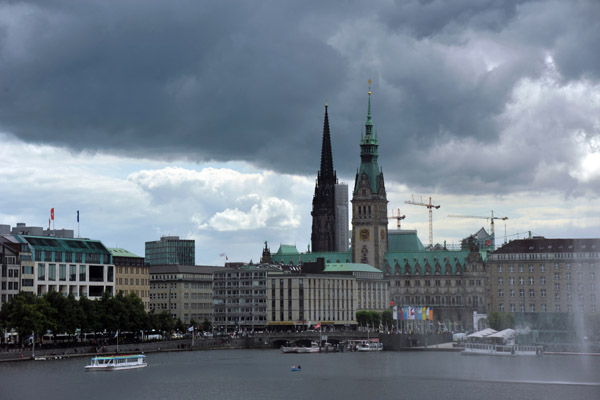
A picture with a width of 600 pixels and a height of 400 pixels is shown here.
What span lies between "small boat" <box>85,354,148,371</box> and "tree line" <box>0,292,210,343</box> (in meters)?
12.0

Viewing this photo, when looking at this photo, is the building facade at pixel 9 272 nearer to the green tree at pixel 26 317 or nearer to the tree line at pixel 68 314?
the tree line at pixel 68 314

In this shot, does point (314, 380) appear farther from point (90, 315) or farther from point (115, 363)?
point (90, 315)

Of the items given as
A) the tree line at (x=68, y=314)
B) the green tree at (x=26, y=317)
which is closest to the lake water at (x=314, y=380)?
the green tree at (x=26, y=317)

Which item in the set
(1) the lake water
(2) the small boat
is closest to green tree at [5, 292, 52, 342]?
(1) the lake water

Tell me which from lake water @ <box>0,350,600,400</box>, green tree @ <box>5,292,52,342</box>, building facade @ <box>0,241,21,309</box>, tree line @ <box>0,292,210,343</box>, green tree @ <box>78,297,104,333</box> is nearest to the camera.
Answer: lake water @ <box>0,350,600,400</box>

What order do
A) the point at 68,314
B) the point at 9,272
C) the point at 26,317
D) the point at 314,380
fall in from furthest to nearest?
the point at 9,272 → the point at 68,314 → the point at 26,317 → the point at 314,380

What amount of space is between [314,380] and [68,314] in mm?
50164

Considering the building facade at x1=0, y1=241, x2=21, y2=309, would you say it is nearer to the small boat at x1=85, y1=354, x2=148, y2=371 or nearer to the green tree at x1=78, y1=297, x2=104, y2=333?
the green tree at x1=78, y1=297, x2=104, y2=333

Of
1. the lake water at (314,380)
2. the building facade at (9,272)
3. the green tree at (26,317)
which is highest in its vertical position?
the building facade at (9,272)

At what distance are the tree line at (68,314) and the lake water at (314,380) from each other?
706 centimetres

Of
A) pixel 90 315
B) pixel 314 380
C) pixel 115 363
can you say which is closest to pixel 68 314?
pixel 90 315

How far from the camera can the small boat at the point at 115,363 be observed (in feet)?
524

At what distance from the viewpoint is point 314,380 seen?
147500mm

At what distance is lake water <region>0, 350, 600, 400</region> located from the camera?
418 ft
